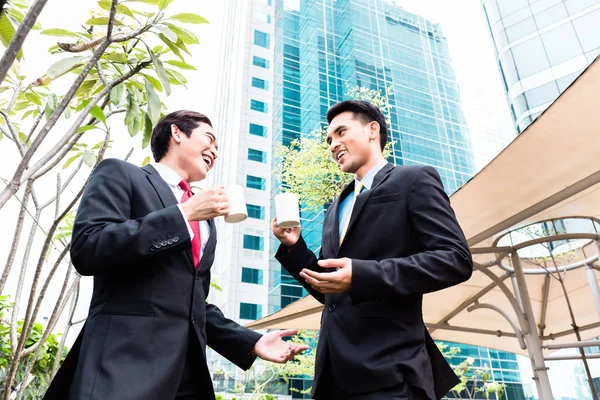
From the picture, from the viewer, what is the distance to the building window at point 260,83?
2989 centimetres

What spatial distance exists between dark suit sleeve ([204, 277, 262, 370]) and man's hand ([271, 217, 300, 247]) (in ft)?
0.99

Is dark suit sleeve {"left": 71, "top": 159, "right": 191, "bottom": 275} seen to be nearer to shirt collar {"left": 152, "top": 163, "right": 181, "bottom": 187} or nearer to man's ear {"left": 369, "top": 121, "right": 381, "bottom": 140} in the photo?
shirt collar {"left": 152, "top": 163, "right": 181, "bottom": 187}

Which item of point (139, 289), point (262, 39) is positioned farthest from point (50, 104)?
point (262, 39)

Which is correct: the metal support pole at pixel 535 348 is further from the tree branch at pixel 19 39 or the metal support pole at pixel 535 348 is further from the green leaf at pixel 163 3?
the tree branch at pixel 19 39

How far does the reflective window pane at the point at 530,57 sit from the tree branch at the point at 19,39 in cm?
2217

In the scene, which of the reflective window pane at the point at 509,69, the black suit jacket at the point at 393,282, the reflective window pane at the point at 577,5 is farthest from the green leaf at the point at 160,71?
the reflective window pane at the point at 577,5

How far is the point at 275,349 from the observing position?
1604mm

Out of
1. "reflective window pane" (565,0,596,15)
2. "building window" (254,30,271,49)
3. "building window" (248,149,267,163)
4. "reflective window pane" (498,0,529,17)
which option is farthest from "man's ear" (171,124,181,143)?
"building window" (254,30,271,49)

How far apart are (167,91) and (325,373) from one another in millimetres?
1274

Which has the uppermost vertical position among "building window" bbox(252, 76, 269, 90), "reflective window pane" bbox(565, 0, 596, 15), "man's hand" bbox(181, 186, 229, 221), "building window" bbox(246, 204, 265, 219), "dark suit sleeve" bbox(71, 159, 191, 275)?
"building window" bbox(252, 76, 269, 90)

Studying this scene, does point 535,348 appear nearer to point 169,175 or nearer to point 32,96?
point 169,175

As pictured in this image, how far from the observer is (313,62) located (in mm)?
28984

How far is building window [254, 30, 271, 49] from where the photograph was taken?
32.0m

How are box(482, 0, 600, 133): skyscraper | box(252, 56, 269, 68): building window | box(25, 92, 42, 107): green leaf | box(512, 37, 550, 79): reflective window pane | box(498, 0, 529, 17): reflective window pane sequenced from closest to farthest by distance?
box(25, 92, 42, 107): green leaf, box(482, 0, 600, 133): skyscraper, box(512, 37, 550, 79): reflective window pane, box(498, 0, 529, 17): reflective window pane, box(252, 56, 269, 68): building window
